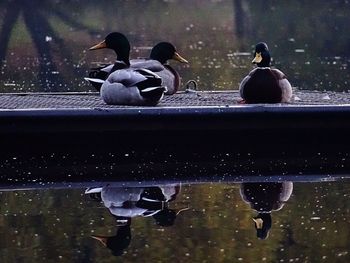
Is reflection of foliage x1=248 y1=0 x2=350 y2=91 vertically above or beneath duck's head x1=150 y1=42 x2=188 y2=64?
beneath

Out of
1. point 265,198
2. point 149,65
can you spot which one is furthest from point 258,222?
point 149,65

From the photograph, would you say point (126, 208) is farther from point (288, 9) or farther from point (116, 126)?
point (288, 9)

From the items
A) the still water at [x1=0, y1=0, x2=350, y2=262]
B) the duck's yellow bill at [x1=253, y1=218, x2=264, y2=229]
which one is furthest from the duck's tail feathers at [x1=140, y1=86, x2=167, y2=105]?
the duck's yellow bill at [x1=253, y1=218, x2=264, y2=229]

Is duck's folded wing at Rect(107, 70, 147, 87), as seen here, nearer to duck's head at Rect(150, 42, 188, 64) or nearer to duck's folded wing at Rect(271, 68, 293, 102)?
duck's folded wing at Rect(271, 68, 293, 102)

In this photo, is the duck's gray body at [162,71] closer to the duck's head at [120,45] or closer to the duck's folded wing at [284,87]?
the duck's head at [120,45]

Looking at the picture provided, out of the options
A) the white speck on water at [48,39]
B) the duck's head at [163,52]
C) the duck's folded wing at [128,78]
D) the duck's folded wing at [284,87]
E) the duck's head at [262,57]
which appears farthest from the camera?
the white speck on water at [48,39]

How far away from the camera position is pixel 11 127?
40.0 feet

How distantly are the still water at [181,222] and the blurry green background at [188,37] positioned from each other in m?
7.07

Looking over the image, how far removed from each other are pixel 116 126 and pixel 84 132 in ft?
0.93

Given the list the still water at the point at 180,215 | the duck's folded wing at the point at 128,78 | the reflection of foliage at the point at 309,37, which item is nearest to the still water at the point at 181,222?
the still water at the point at 180,215

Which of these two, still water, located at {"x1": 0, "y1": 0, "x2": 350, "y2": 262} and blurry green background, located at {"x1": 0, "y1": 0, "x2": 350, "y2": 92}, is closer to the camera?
still water, located at {"x1": 0, "y1": 0, "x2": 350, "y2": 262}

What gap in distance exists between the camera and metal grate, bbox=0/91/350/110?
12.8 m

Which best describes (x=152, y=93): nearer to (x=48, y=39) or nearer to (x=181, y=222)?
(x=181, y=222)

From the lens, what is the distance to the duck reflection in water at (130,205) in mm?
9281
